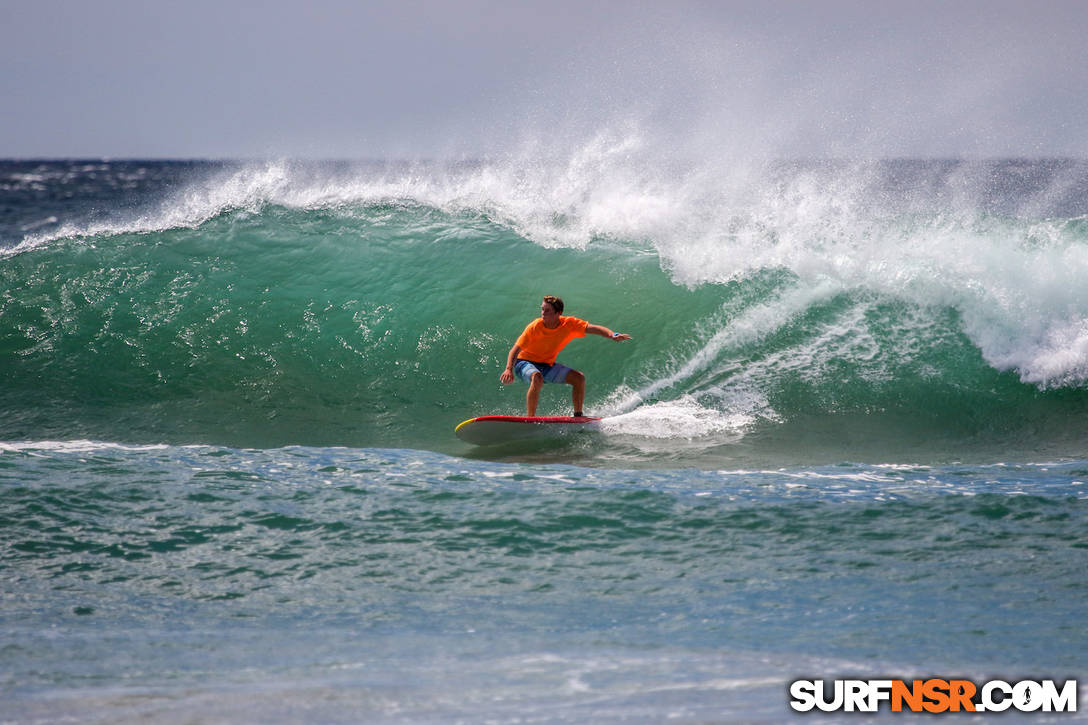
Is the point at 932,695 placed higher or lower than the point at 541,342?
lower

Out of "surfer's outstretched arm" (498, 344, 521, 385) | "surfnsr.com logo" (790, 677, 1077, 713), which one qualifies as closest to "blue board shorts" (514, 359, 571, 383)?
"surfer's outstretched arm" (498, 344, 521, 385)

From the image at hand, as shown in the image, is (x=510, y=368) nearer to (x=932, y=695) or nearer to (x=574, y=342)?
(x=574, y=342)

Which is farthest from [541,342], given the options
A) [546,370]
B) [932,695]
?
[932,695]

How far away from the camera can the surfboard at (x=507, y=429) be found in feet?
27.8

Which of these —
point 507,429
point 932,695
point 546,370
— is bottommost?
point 932,695

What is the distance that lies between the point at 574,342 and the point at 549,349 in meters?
1.84

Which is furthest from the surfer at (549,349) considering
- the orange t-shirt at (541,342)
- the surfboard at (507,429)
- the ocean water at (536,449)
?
the ocean water at (536,449)

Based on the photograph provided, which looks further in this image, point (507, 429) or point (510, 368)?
point (510, 368)

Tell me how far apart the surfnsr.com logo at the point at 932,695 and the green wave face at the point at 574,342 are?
417 centimetres

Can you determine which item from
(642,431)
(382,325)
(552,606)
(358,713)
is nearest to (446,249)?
(382,325)

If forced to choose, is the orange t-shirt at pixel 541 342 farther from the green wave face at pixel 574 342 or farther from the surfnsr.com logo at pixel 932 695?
the surfnsr.com logo at pixel 932 695

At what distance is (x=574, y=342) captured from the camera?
10.9 metres

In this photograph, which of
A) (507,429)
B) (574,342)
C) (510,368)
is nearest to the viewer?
(507,429)

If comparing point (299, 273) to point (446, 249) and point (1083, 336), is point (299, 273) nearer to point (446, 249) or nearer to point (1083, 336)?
point (446, 249)
